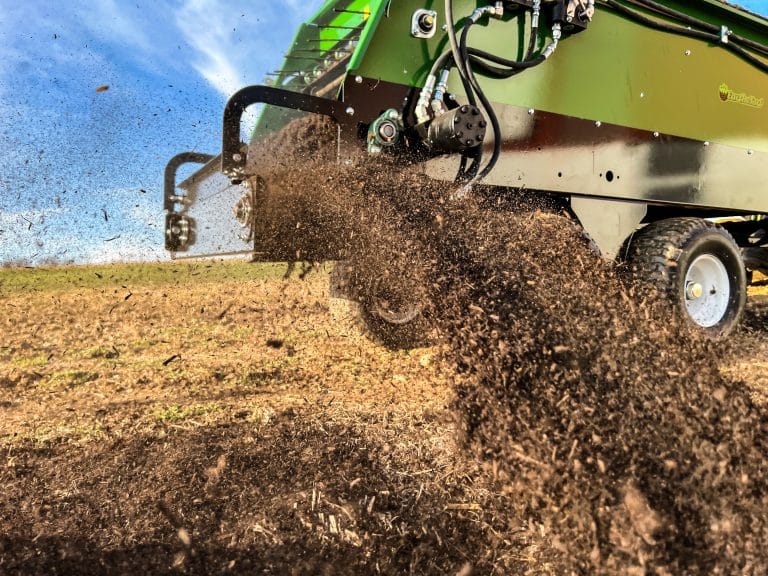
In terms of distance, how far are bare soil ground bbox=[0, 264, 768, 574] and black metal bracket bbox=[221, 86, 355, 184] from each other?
1.14 meters

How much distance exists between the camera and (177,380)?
3.31m

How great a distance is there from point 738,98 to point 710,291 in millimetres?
1282

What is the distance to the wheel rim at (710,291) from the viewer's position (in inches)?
143

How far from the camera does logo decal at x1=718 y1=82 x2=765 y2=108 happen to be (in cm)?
375

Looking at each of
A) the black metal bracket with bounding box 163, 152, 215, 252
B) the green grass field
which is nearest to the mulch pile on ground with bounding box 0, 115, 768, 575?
the black metal bracket with bounding box 163, 152, 215, 252

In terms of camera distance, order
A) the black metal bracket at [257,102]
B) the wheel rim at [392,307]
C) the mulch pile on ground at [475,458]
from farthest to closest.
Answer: the wheel rim at [392,307] < the black metal bracket at [257,102] < the mulch pile on ground at [475,458]

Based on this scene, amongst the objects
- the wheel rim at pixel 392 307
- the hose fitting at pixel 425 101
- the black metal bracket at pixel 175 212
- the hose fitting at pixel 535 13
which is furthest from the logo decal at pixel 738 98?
the black metal bracket at pixel 175 212

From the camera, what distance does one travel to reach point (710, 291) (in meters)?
3.71

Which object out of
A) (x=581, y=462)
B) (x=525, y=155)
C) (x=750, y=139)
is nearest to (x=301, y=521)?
(x=581, y=462)

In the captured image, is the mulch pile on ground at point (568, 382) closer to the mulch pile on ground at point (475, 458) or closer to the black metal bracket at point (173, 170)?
the mulch pile on ground at point (475, 458)

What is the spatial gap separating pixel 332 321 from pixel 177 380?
1.72 m

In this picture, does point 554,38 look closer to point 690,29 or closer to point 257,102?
point 690,29

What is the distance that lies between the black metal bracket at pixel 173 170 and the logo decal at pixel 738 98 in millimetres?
3366

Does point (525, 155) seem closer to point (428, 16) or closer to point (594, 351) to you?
point (428, 16)
